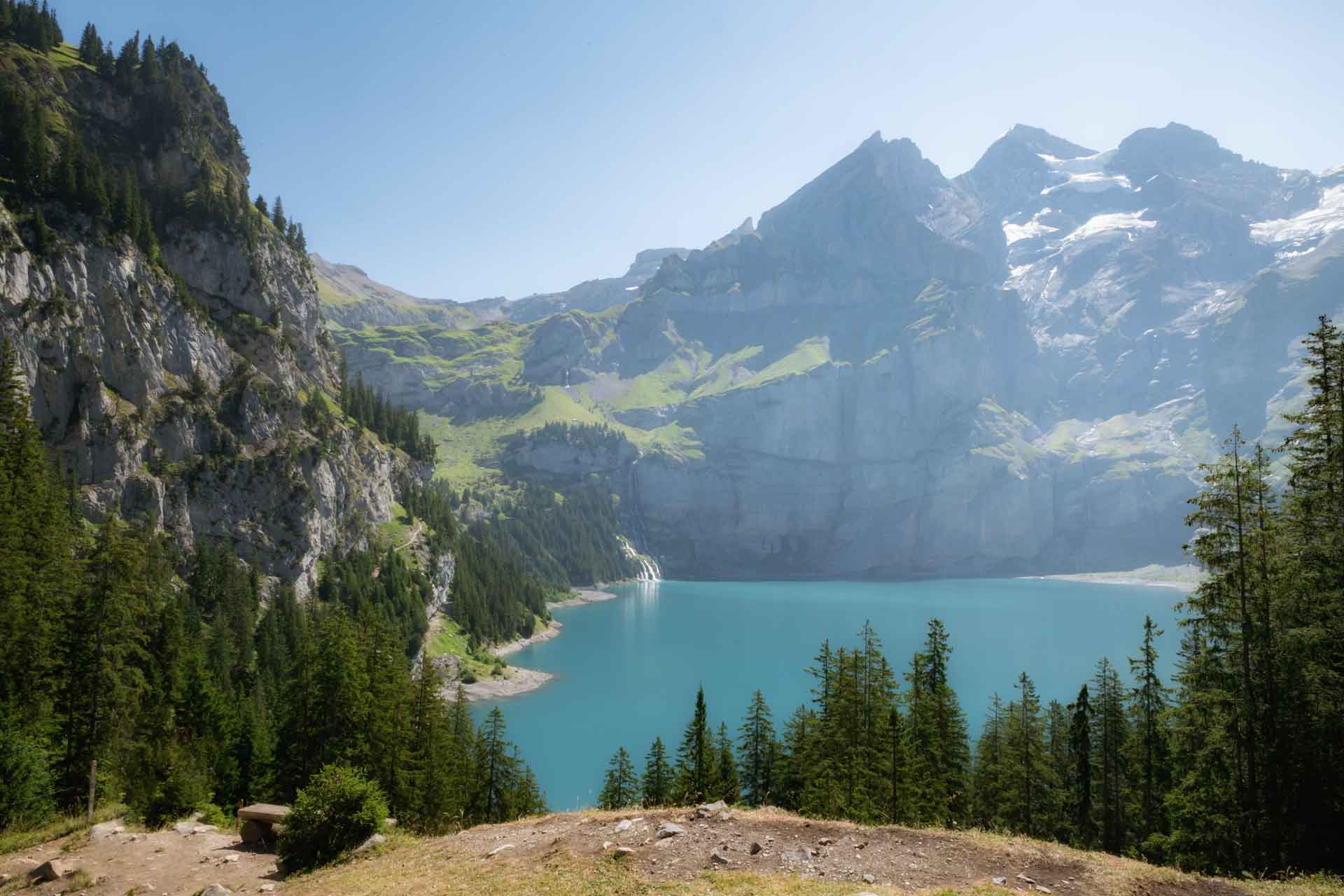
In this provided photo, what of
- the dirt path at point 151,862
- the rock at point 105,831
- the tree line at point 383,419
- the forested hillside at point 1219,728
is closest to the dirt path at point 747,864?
the dirt path at point 151,862

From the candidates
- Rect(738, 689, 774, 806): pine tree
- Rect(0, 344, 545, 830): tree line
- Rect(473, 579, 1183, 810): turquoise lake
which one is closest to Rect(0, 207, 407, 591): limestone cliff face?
Rect(0, 344, 545, 830): tree line

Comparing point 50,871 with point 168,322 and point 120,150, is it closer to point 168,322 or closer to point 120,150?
point 168,322

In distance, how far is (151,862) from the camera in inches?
717

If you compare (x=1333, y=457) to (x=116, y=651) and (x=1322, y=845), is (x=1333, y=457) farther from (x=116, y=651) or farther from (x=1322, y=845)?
(x=116, y=651)

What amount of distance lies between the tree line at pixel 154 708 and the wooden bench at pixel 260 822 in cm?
498

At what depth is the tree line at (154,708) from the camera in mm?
28547

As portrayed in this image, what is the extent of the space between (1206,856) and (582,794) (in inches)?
2327

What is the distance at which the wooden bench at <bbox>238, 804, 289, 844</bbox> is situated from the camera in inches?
785

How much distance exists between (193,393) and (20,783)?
8570 centimetres

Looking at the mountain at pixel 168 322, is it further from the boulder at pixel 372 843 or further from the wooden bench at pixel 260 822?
the boulder at pixel 372 843

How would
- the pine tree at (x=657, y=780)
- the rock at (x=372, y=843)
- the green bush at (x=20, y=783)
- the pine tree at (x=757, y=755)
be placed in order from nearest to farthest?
the rock at (x=372, y=843) < the green bush at (x=20, y=783) < the pine tree at (x=657, y=780) < the pine tree at (x=757, y=755)

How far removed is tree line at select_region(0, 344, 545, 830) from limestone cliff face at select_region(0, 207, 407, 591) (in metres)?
23.3

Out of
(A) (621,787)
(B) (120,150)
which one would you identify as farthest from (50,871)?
(B) (120,150)

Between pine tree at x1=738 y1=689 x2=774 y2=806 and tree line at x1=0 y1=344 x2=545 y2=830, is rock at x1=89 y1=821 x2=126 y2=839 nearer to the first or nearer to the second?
tree line at x1=0 y1=344 x2=545 y2=830
